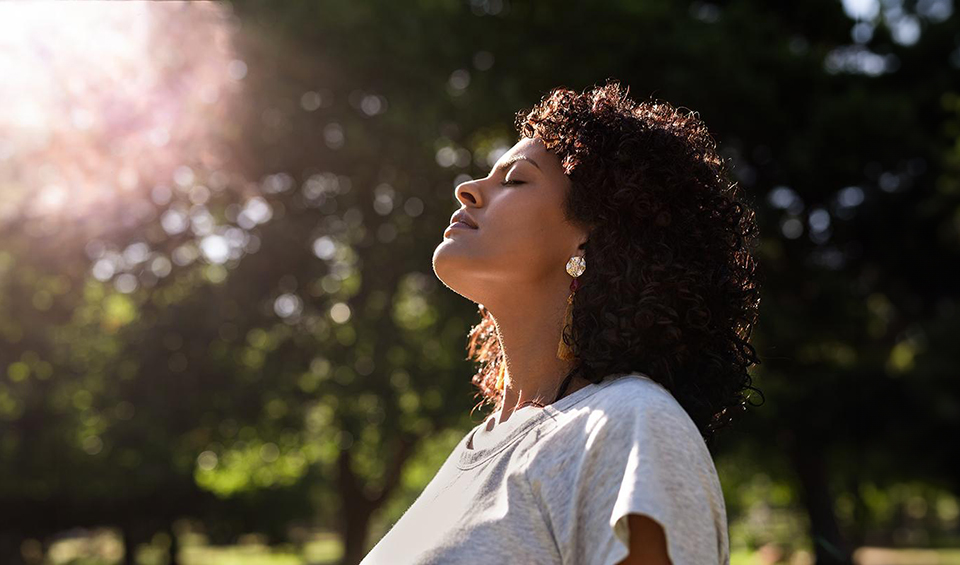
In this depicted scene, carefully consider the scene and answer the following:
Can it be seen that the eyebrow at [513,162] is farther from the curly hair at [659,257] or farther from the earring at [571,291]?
the earring at [571,291]

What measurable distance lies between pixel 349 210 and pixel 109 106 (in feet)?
12.7

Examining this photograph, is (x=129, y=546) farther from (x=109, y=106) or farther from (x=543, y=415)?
(x=543, y=415)

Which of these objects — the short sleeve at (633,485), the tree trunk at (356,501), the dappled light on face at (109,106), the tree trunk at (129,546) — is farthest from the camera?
the tree trunk at (129,546)

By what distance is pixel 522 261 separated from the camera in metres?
2.05

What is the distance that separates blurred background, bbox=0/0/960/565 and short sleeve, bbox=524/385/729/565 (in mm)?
10452

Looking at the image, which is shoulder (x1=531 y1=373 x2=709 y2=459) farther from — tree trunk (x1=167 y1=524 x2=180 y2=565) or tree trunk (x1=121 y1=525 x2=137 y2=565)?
tree trunk (x1=167 y1=524 x2=180 y2=565)

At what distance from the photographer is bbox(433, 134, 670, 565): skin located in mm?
2045

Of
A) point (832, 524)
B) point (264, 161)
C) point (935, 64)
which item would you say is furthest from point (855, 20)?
point (264, 161)

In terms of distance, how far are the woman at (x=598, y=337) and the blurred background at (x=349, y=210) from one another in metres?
9.87

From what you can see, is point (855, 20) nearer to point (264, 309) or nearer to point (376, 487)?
point (264, 309)

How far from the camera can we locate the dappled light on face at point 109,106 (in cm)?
1215

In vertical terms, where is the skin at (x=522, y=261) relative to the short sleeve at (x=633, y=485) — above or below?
above

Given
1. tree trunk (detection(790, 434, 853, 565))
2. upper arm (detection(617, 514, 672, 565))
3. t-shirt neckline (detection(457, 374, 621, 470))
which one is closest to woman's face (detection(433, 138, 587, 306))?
t-shirt neckline (detection(457, 374, 621, 470))

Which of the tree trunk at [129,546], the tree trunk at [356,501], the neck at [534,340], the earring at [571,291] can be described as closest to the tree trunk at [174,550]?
the tree trunk at [129,546]
